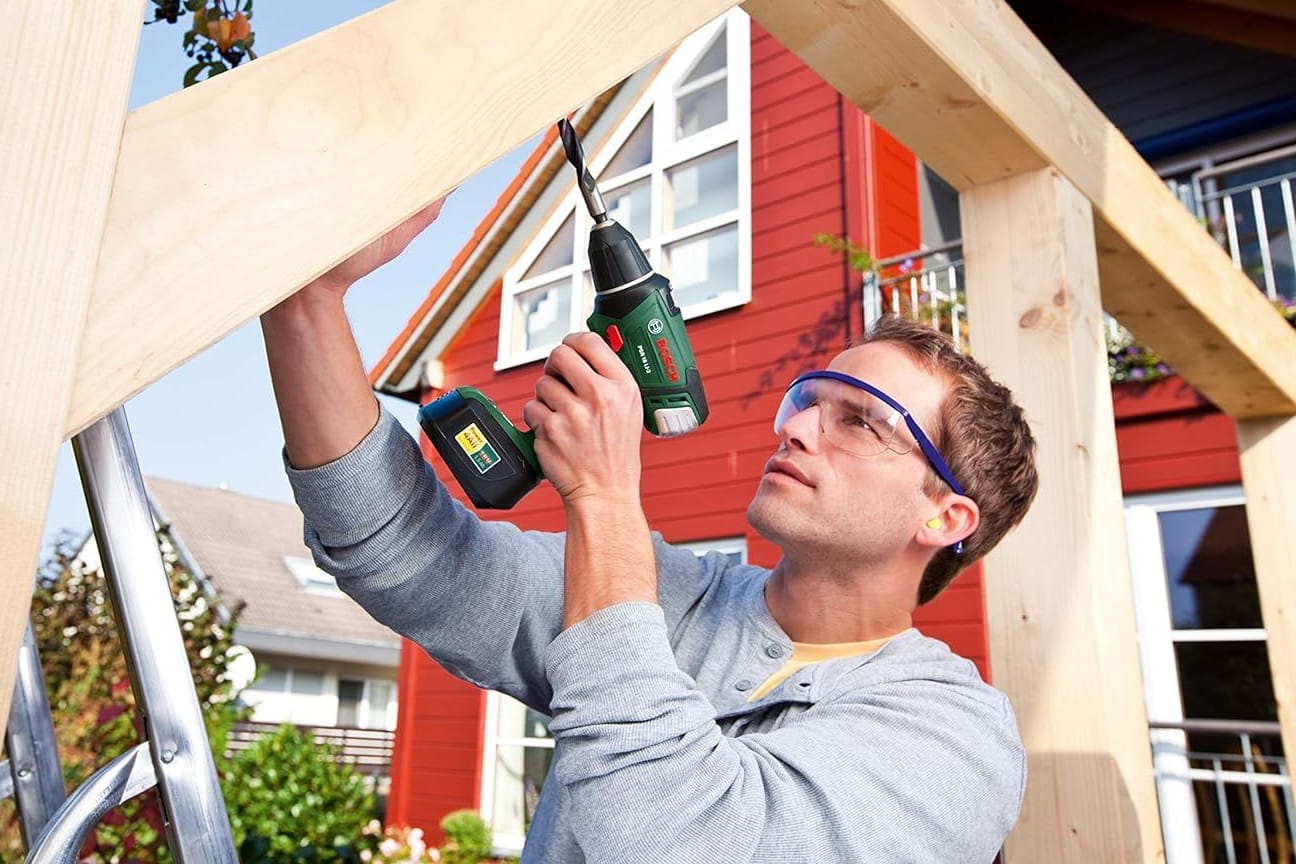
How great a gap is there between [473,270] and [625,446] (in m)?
6.44

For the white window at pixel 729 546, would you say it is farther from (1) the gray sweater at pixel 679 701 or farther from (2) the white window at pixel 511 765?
(1) the gray sweater at pixel 679 701

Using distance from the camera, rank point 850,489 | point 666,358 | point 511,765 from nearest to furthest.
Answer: point 666,358 < point 850,489 < point 511,765

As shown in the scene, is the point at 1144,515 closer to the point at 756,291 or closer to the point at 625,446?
the point at 756,291

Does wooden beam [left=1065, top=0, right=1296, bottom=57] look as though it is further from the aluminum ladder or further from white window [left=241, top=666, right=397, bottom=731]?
white window [left=241, top=666, right=397, bottom=731]

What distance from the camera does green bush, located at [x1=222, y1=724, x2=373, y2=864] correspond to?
18.4ft

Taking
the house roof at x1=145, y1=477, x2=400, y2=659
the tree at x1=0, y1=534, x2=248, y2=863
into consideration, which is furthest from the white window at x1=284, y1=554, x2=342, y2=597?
the tree at x1=0, y1=534, x2=248, y2=863

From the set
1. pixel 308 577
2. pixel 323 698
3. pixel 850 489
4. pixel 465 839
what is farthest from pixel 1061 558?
pixel 308 577

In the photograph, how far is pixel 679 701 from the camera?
97cm

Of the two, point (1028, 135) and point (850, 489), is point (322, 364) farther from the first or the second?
point (1028, 135)

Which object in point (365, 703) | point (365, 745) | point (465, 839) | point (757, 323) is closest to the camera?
point (757, 323)

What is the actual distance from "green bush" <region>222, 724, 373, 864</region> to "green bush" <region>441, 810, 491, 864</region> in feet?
1.70

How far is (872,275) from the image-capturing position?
18.0 feet

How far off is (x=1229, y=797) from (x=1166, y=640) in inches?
27.8

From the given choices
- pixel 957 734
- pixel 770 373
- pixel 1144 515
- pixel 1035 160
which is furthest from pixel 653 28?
pixel 770 373
